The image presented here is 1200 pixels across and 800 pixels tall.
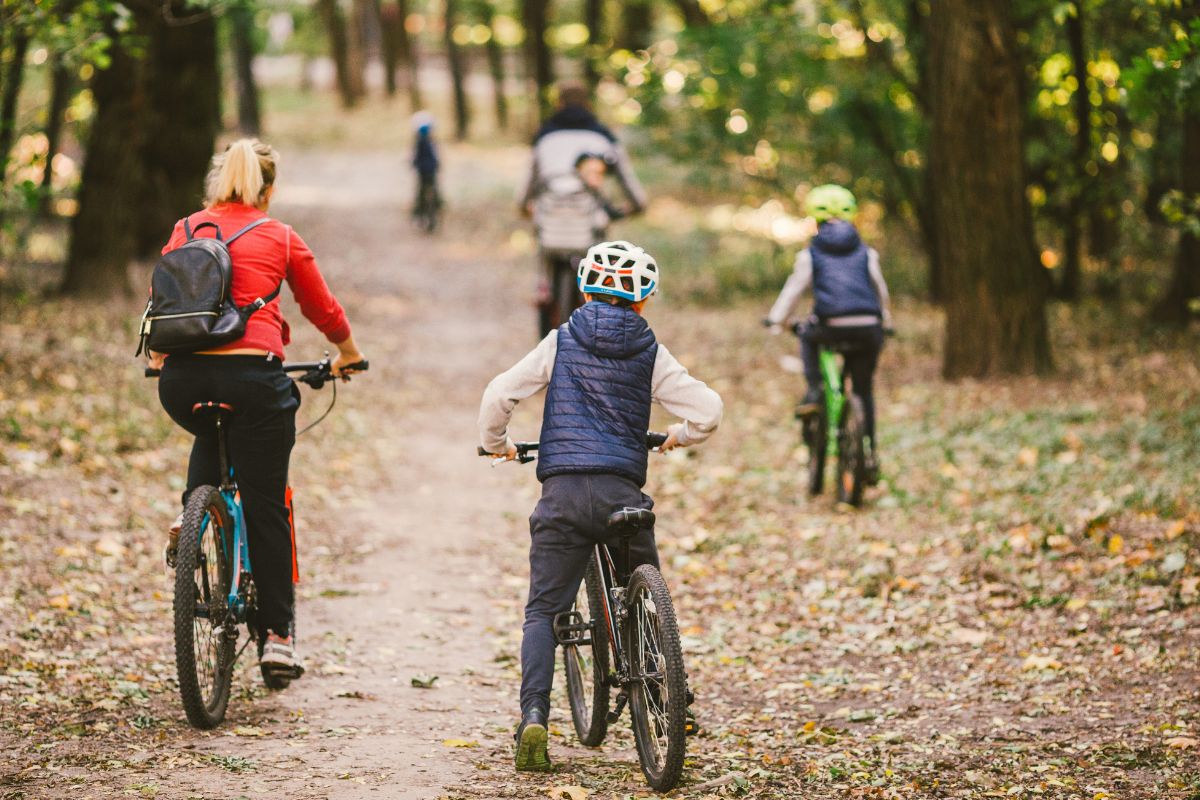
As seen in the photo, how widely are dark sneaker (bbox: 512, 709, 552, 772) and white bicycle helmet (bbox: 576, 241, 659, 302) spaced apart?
5.27 feet

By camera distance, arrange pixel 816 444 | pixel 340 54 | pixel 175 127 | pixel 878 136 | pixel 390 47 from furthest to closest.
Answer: pixel 390 47
pixel 340 54
pixel 175 127
pixel 878 136
pixel 816 444

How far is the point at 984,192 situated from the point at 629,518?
8.56m

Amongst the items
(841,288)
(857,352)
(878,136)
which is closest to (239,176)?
(841,288)

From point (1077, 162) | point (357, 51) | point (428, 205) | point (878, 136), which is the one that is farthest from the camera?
point (357, 51)

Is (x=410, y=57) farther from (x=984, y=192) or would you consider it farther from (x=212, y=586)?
(x=212, y=586)

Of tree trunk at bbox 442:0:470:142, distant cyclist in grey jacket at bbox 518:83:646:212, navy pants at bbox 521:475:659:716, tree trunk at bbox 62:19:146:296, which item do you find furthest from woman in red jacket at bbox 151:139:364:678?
tree trunk at bbox 442:0:470:142

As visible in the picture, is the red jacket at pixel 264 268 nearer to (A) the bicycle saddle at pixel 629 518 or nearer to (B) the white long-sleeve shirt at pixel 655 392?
(B) the white long-sleeve shirt at pixel 655 392

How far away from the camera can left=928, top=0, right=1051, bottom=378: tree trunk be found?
474 inches

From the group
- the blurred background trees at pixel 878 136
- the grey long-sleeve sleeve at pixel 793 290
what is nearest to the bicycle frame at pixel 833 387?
the grey long-sleeve sleeve at pixel 793 290

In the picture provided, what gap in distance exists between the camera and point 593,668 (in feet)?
17.9

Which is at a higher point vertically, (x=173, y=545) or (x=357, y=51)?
(x=357, y=51)

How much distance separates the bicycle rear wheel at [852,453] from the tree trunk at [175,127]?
37.7 ft

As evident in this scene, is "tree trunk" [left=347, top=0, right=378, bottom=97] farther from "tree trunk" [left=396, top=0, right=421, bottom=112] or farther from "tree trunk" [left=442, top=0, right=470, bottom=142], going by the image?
"tree trunk" [left=442, top=0, right=470, bottom=142]

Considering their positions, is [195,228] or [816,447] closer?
[195,228]
